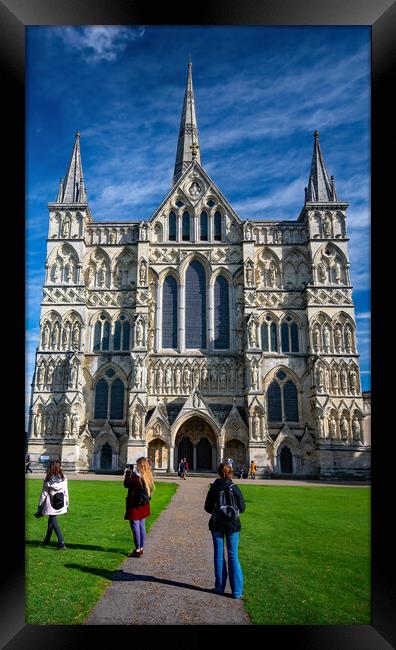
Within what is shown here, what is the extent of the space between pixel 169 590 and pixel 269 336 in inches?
1132

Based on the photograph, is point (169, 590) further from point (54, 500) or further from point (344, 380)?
point (344, 380)

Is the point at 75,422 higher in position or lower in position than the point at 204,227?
lower

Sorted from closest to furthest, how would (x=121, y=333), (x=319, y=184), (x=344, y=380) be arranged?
(x=344, y=380), (x=121, y=333), (x=319, y=184)

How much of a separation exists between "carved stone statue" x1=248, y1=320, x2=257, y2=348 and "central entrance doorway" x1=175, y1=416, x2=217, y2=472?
6277mm

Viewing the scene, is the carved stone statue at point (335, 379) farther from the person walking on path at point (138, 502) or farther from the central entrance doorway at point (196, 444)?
the person walking on path at point (138, 502)

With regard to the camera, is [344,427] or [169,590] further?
[344,427]

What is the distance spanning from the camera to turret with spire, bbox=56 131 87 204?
125 ft

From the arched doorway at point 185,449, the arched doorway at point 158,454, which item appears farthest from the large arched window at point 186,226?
the arched doorway at point 158,454

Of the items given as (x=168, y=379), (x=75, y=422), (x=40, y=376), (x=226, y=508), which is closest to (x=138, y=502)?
(x=226, y=508)

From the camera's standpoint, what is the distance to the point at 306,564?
9.27 meters

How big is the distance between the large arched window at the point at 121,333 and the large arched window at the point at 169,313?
2585mm

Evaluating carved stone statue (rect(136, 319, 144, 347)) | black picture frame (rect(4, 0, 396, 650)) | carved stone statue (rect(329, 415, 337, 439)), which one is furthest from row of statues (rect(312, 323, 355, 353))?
black picture frame (rect(4, 0, 396, 650))

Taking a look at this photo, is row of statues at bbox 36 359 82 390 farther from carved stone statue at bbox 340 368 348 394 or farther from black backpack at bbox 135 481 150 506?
black backpack at bbox 135 481 150 506

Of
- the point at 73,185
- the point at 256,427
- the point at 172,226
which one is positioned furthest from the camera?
the point at 73,185
